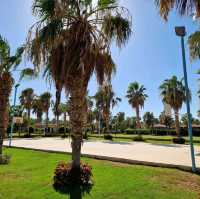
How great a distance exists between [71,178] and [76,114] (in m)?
1.95

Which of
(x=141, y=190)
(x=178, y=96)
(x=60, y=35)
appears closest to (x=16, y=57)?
(x=60, y=35)

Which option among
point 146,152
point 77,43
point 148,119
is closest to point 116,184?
point 77,43

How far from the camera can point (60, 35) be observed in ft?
25.6

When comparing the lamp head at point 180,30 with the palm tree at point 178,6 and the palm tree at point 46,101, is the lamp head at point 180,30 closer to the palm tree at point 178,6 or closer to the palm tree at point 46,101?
the palm tree at point 178,6

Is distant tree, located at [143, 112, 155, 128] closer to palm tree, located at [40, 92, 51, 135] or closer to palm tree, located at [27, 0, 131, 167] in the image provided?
palm tree, located at [40, 92, 51, 135]

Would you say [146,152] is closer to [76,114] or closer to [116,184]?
[116,184]

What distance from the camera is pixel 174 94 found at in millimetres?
32500

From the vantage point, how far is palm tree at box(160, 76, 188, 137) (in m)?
32.5

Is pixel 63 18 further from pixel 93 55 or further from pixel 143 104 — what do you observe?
pixel 143 104

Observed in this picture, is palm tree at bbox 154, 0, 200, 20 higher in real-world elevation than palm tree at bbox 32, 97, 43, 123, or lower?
lower

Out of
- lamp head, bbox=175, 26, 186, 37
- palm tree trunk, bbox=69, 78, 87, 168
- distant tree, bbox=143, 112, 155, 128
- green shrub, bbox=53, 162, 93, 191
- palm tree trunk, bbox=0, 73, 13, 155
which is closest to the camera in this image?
green shrub, bbox=53, 162, 93, 191

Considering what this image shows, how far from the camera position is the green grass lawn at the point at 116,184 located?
6816 millimetres

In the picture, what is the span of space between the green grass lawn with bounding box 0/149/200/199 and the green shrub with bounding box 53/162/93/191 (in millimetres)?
270

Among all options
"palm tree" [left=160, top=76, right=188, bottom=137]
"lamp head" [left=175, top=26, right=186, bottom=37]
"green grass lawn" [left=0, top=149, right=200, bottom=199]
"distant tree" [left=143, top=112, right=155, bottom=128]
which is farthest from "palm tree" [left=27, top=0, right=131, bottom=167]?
"distant tree" [left=143, top=112, right=155, bottom=128]
